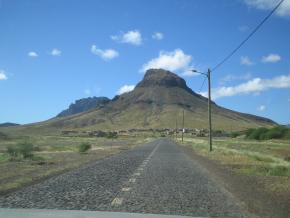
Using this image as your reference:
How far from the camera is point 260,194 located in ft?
51.0

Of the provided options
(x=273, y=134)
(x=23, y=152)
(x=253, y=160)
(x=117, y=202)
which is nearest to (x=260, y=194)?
(x=117, y=202)

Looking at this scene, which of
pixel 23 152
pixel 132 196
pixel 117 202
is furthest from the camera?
pixel 23 152

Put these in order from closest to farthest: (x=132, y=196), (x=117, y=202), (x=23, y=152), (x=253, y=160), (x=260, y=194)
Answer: (x=117, y=202) → (x=132, y=196) → (x=260, y=194) → (x=253, y=160) → (x=23, y=152)

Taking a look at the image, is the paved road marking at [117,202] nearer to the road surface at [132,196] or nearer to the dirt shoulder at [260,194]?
the road surface at [132,196]

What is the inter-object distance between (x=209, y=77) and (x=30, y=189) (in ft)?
118

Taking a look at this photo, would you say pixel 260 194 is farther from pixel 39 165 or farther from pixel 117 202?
pixel 39 165

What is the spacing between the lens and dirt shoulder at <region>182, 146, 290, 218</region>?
39.8 ft

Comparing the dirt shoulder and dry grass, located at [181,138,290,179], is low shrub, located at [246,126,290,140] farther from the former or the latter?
the dirt shoulder

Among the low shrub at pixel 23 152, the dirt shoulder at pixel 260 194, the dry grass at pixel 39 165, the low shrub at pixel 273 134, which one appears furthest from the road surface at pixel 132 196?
the low shrub at pixel 273 134

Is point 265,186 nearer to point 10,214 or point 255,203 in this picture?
point 255,203

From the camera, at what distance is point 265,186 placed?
17.9 m

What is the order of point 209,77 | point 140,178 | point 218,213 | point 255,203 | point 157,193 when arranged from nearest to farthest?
point 218,213, point 255,203, point 157,193, point 140,178, point 209,77

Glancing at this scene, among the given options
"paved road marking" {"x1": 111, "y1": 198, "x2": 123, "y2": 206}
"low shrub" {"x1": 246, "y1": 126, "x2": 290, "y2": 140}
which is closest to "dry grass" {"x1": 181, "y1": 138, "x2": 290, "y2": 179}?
"paved road marking" {"x1": 111, "y1": 198, "x2": 123, "y2": 206}

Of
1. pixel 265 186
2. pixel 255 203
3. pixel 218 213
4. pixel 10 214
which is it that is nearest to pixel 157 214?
pixel 218 213
